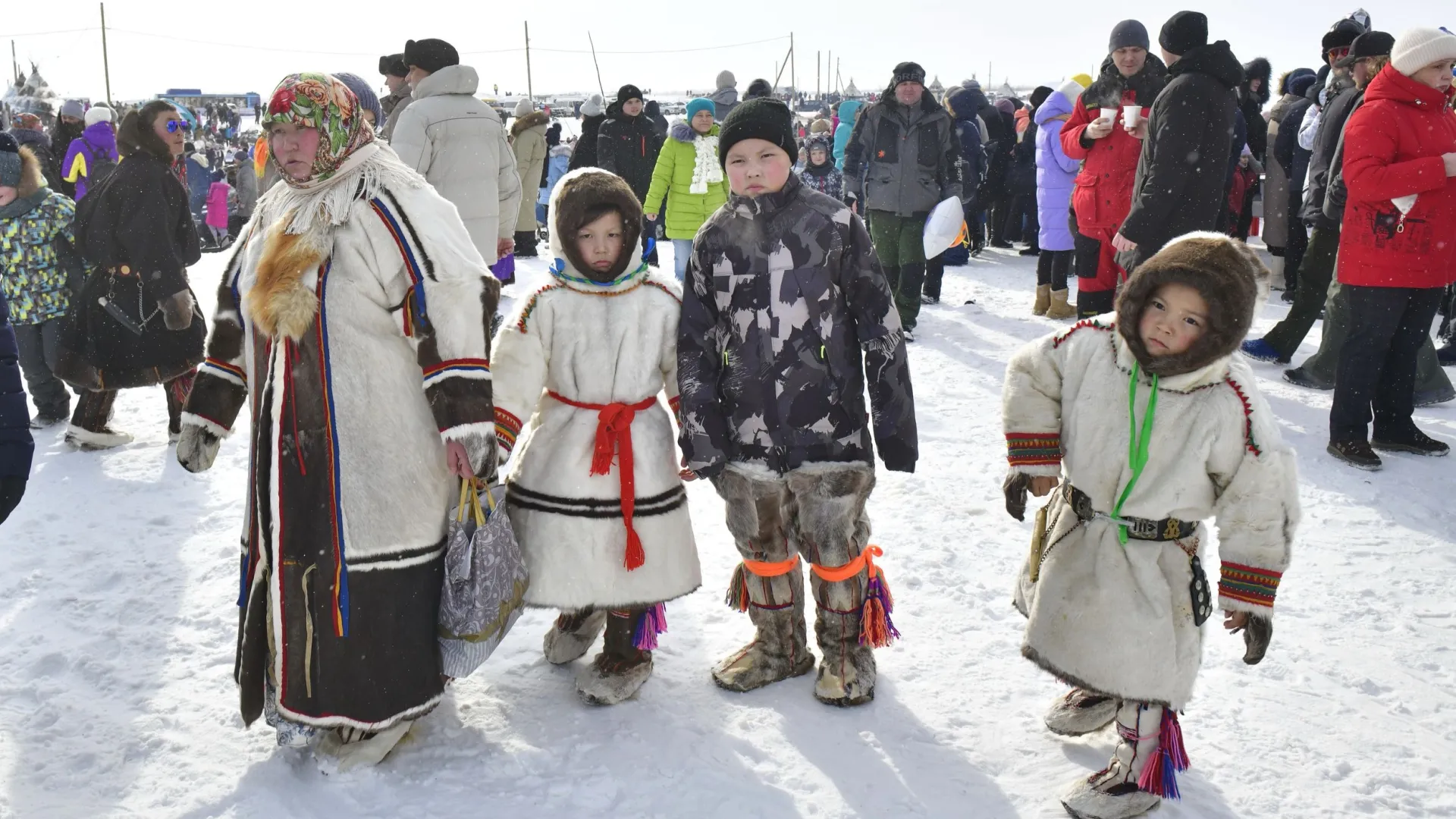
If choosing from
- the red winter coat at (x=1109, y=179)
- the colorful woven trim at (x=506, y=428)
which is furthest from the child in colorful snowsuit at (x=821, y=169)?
the colorful woven trim at (x=506, y=428)

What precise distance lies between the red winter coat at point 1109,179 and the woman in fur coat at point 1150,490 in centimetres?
366

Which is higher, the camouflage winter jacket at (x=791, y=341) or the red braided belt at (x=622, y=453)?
the camouflage winter jacket at (x=791, y=341)

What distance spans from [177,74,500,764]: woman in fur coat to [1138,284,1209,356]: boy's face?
4.93 feet

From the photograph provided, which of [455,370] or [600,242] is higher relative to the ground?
[600,242]

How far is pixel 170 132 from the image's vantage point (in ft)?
15.7

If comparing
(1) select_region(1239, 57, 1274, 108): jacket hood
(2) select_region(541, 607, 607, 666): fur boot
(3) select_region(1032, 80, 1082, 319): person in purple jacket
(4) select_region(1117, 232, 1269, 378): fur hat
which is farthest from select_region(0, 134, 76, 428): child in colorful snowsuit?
(1) select_region(1239, 57, 1274, 108): jacket hood

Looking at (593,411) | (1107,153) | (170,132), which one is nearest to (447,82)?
(170,132)

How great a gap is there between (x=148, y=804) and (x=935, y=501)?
3045 millimetres

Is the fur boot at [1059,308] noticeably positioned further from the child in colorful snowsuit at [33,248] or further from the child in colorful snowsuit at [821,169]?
the child in colorful snowsuit at [33,248]

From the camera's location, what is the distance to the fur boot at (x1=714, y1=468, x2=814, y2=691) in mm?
2916

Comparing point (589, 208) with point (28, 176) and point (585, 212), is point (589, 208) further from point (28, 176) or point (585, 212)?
point (28, 176)

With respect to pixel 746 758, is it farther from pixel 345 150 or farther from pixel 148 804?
pixel 345 150

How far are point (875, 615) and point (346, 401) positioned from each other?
151 cm

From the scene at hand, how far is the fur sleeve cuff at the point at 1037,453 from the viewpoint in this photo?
247 cm
